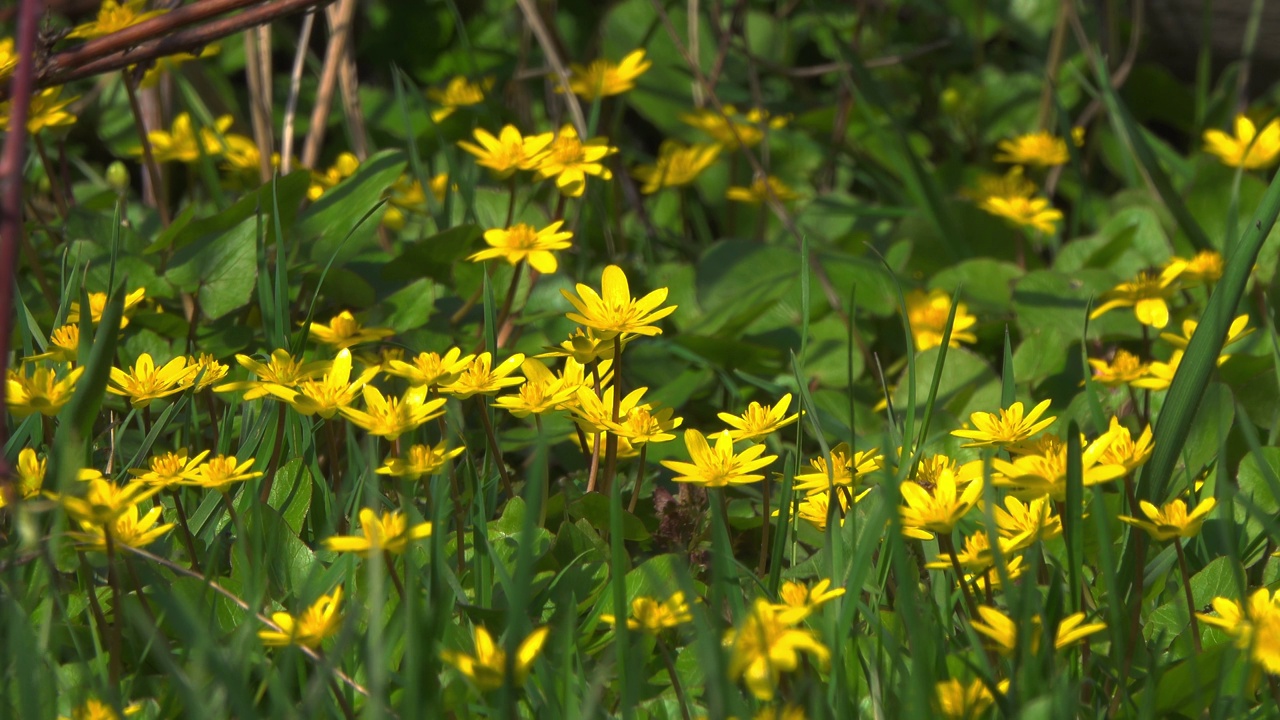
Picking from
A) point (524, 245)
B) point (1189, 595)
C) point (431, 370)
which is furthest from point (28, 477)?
point (1189, 595)

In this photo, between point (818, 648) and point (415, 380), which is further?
point (415, 380)

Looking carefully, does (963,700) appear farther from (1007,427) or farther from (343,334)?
(343,334)

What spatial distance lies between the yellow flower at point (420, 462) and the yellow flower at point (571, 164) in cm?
50

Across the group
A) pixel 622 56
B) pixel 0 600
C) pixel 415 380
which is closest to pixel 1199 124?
pixel 622 56

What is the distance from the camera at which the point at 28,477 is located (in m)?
1.03

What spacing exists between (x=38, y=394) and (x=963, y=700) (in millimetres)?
753

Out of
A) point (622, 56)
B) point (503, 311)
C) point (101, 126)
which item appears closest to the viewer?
point (503, 311)

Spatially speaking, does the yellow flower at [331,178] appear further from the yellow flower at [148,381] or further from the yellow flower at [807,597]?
the yellow flower at [807,597]

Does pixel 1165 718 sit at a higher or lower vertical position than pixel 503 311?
lower

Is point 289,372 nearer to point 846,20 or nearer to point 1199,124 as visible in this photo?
point 1199,124

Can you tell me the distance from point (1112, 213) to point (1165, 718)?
1.41 m

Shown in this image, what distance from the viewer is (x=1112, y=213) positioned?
224 centimetres

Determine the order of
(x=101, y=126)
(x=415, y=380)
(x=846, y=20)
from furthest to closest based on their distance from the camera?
(x=846, y=20) < (x=101, y=126) < (x=415, y=380)

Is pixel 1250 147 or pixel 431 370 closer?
pixel 431 370
